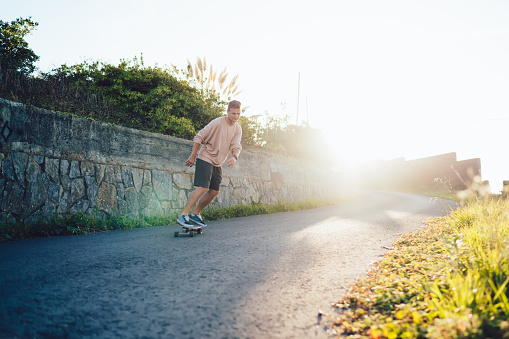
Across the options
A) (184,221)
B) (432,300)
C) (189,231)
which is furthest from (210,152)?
(432,300)

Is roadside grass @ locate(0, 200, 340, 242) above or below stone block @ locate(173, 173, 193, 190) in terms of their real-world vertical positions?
below

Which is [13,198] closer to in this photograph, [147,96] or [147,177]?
[147,177]

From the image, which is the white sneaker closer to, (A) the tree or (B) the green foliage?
(B) the green foliage

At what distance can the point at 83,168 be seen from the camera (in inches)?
214

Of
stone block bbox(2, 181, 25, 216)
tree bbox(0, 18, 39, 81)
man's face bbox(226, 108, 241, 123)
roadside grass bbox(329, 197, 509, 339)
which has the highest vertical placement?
tree bbox(0, 18, 39, 81)

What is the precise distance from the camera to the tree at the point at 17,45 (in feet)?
29.1

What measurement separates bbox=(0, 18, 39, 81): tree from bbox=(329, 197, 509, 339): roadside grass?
10.5 metres

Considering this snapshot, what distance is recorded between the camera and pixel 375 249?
391 cm

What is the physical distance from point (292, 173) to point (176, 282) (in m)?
10.6

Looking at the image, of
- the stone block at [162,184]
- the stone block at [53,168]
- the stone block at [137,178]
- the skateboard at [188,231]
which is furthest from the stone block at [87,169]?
the skateboard at [188,231]

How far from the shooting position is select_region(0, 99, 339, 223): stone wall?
4.48 metres

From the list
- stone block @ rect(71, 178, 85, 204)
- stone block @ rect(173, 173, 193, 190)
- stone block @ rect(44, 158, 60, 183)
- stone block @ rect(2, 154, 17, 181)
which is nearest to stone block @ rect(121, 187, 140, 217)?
stone block @ rect(71, 178, 85, 204)

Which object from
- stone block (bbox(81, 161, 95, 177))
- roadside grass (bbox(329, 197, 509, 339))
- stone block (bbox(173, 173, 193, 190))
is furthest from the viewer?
stone block (bbox(173, 173, 193, 190))

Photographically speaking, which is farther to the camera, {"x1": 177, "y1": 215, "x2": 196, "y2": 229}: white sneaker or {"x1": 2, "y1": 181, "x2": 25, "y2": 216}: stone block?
{"x1": 177, "y1": 215, "x2": 196, "y2": 229}: white sneaker
